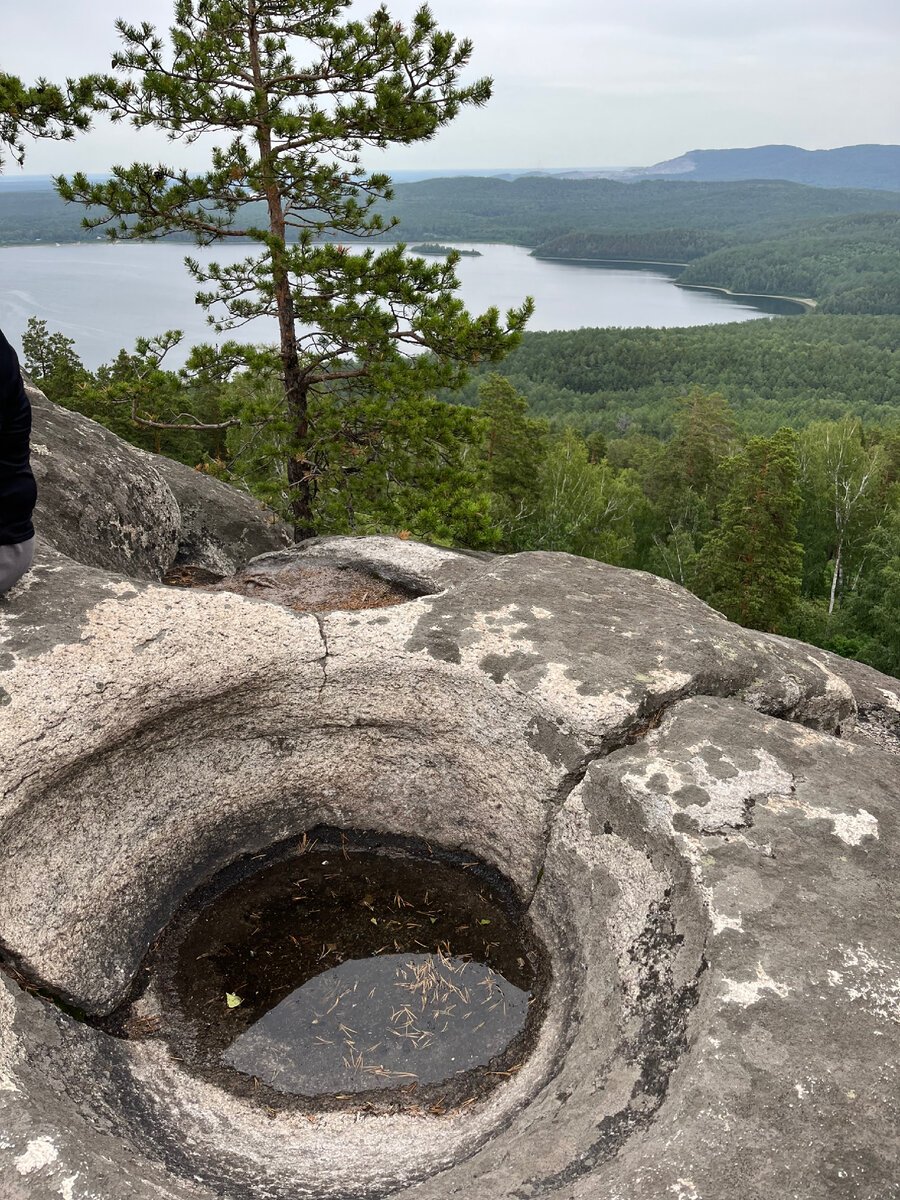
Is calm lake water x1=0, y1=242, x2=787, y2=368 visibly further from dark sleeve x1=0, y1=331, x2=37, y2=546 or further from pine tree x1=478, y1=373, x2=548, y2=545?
dark sleeve x1=0, y1=331, x2=37, y2=546

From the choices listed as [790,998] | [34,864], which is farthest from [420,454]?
[790,998]

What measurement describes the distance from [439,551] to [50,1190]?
30.3 feet

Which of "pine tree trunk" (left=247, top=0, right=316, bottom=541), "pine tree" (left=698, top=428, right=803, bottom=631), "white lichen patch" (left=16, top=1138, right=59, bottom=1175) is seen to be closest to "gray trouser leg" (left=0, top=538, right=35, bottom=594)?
"white lichen patch" (left=16, top=1138, right=59, bottom=1175)

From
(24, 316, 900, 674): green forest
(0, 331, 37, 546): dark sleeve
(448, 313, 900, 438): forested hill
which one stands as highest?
(0, 331, 37, 546): dark sleeve

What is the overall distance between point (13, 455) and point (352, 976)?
5.87 metres

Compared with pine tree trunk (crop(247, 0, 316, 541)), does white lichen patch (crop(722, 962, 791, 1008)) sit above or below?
below

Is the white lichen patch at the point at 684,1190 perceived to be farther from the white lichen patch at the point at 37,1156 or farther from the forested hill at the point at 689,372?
the forested hill at the point at 689,372

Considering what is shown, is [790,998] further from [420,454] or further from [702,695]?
[420,454]

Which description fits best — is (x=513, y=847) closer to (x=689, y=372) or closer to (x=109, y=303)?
(x=109, y=303)

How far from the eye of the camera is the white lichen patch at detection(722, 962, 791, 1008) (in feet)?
16.9

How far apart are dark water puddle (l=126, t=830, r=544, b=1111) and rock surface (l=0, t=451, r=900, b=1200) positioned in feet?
0.92

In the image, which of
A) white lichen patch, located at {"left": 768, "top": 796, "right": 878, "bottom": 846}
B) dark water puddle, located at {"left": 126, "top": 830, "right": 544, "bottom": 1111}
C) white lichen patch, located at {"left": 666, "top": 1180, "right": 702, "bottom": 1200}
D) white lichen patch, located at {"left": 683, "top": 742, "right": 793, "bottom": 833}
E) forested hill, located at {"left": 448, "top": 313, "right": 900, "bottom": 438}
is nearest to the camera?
white lichen patch, located at {"left": 666, "top": 1180, "right": 702, "bottom": 1200}

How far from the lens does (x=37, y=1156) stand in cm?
441

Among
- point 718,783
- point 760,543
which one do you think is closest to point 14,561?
point 718,783
